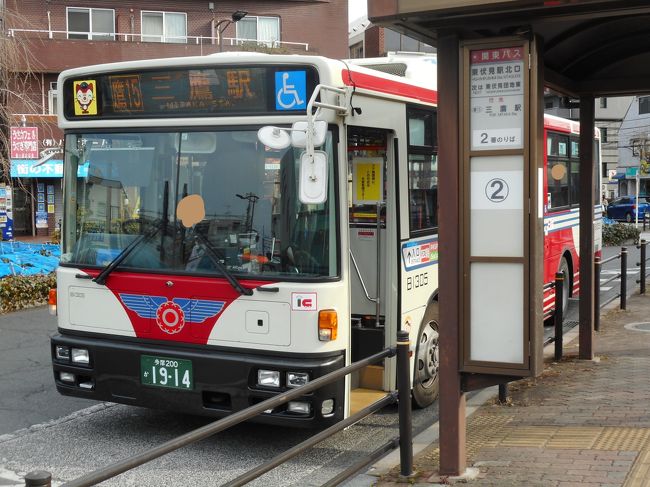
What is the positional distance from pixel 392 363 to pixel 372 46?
40.2 meters

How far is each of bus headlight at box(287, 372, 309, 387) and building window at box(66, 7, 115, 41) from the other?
31611 mm

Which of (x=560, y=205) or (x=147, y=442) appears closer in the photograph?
(x=147, y=442)

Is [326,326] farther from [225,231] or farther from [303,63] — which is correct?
[303,63]

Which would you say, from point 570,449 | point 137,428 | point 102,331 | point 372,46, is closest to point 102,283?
point 102,331

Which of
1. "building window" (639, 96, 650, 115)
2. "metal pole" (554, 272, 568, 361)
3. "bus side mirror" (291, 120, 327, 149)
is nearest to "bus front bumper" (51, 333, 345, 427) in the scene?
"bus side mirror" (291, 120, 327, 149)

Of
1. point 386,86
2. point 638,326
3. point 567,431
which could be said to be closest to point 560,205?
point 638,326

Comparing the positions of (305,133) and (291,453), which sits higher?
(305,133)

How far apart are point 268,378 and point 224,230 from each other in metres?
Answer: 1.13

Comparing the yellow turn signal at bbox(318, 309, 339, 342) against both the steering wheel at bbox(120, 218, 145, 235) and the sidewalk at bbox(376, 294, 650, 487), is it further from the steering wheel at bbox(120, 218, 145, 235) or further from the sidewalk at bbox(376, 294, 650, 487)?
the steering wheel at bbox(120, 218, 145, 235)

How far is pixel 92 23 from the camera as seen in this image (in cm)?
3444

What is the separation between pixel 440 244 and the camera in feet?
16.2

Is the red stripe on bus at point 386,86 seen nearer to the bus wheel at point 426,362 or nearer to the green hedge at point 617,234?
the bus wheel at point 426,362

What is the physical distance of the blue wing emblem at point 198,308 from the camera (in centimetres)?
576

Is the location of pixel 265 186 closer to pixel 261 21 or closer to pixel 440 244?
pixel 440 244
